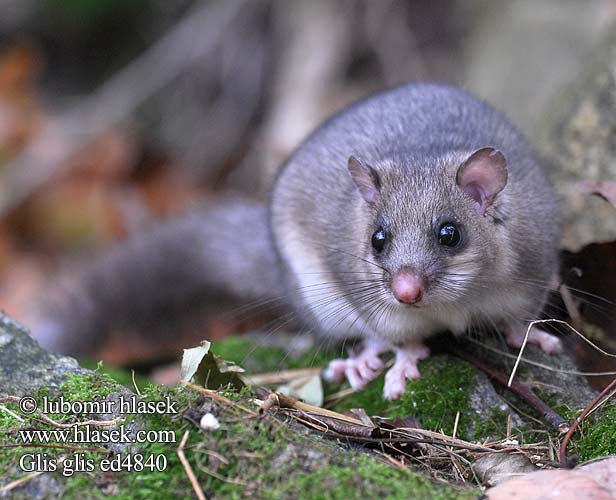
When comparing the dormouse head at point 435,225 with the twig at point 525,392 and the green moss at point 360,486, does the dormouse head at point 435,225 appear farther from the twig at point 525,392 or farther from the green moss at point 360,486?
the green moss at point 360,486

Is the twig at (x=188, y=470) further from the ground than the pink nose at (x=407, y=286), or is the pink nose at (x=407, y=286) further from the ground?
the pink nose at (x=407, y=286)

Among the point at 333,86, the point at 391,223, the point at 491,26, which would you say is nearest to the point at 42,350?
the point at 391,223

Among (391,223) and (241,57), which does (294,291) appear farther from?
(241,57)

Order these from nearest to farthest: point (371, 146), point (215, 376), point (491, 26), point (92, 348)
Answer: point (215, 376) → point (371, 146) → point (92, 348) → point (491, 26)

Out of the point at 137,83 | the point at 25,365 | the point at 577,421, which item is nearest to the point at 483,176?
the point at 577,421

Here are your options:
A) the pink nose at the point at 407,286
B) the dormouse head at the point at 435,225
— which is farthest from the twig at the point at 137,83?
the pink nose at the point at 407,286

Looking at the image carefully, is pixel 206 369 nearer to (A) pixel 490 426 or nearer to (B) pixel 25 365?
(B) pixel 25 365
